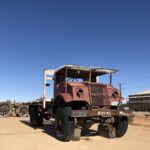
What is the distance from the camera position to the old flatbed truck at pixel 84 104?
1076cm

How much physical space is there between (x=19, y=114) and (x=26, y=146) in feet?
58.9

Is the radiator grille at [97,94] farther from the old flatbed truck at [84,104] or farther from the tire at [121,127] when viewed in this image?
the tire at [121,127]

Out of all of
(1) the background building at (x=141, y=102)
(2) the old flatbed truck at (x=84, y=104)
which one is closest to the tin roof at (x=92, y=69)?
(2) the old flatbed truck at (x=84, y=104)

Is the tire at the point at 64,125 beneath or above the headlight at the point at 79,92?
beneath

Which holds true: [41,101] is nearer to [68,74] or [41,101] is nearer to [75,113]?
[68,74]

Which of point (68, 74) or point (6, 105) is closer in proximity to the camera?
point (68, 74)

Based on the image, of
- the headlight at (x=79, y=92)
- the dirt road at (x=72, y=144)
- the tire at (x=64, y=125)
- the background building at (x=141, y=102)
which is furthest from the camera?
the background building at (x=141, y=102)

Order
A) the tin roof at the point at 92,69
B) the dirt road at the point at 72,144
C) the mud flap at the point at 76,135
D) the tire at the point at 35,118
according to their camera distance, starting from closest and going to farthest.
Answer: the dirt road at the point at 72,144, the mud flap at the point at 76,135, the tin roof at the point at 92,69, the tire at the point at 35,118

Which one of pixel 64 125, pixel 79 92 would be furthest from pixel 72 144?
pixel 79 92

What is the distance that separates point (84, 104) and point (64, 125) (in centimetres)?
132

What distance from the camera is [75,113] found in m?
10.5

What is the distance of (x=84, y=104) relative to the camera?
1166cm

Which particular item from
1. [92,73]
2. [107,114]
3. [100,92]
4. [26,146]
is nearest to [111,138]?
[107,114]

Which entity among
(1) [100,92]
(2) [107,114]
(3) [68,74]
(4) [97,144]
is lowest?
(4) [97,144]
